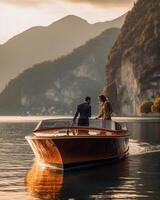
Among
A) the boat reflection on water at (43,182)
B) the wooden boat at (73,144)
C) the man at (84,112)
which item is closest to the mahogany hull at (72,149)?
the wooden boat at (73,144)

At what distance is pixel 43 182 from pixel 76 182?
4.33ft

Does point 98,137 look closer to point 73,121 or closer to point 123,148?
point 73,121

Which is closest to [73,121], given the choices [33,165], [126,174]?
[33,165]

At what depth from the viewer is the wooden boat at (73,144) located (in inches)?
1136

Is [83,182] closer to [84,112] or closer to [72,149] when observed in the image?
[72,149]

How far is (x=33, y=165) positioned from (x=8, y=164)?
1.54 meters

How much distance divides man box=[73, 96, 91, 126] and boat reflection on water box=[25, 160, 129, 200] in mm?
2721

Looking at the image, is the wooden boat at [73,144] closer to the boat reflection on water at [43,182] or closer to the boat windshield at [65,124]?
the boat windshield at [65,124]

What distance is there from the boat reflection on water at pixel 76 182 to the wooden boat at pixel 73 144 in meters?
0.55

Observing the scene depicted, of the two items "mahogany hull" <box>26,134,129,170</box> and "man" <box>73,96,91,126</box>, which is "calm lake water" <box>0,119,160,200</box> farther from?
"man" <box>73,96,91,126</box>

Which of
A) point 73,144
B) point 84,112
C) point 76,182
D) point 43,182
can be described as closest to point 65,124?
point 84,112

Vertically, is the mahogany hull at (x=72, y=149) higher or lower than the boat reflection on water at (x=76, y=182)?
higher

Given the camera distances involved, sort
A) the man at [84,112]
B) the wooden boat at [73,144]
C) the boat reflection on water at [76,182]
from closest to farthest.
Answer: the boat reflection on water at [76,182] < the wooden boat at [73,144] < the man at [84,112]

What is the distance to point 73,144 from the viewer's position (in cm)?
2892
